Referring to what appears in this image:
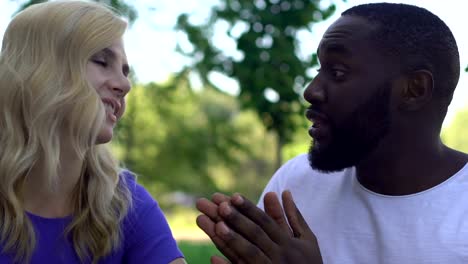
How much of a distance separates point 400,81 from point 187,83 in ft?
38.2

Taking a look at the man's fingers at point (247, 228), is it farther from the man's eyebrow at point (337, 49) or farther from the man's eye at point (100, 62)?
the man's eye at point (100, 62)

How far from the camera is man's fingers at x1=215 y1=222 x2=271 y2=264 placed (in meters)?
2.20

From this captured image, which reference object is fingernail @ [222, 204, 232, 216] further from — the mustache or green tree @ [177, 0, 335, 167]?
green tree @ [177, 0, 335, 167]

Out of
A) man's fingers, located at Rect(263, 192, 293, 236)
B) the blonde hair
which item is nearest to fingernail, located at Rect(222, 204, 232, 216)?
man's fingers, located at Rect(263, 192, 293, 236)

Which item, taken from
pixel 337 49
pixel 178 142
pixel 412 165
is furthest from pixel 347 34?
pixel 178 142

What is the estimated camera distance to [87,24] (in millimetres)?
2707

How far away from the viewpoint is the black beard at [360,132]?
2.44 metres

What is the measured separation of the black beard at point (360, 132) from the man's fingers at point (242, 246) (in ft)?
1.45

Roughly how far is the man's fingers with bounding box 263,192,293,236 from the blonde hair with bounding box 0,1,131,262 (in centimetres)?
72

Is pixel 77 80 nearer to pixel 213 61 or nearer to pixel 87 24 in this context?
pixel 87 24

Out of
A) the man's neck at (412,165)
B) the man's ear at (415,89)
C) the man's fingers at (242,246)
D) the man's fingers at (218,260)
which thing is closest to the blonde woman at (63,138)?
the man's fingers at (218,260)

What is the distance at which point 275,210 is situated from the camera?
2275 mm

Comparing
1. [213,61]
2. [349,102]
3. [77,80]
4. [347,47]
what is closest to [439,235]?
[349,102]

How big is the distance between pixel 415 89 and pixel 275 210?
24.3 inches
